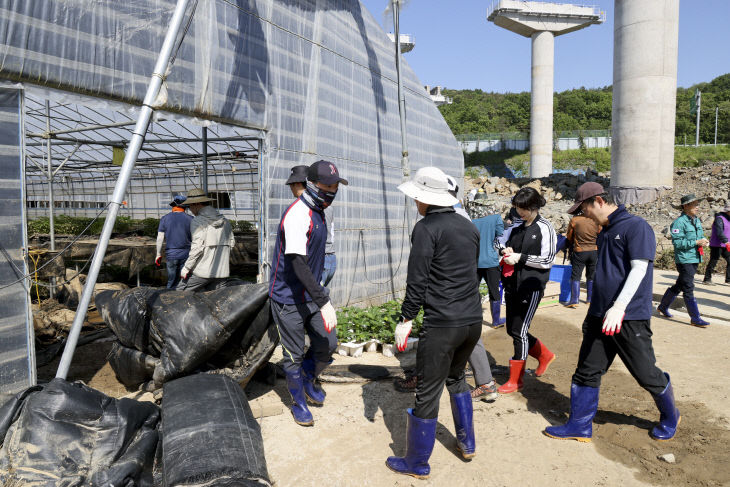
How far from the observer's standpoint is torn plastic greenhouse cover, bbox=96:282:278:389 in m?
3.76

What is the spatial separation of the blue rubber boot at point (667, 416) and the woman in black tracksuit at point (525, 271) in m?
1.15

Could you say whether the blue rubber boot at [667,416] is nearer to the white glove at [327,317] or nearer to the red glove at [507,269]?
the red glove at [507,269]

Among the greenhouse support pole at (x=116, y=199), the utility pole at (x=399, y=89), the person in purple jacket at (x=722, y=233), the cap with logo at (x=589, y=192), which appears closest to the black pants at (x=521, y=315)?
the cap with logo at (x=589, y=192)

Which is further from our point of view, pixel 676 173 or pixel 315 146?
pixel 676 173

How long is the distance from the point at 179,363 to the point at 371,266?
16.1ft

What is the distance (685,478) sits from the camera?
297cm

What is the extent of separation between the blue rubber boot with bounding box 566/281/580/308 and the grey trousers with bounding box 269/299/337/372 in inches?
217

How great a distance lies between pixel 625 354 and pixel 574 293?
16.0 ft

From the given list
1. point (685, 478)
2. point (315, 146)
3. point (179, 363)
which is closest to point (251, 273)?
point (315, 146)

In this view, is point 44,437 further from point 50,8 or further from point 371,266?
point 371,266

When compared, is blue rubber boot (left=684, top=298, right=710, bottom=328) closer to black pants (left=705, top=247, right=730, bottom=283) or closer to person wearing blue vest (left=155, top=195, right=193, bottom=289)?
black pants (left=705, top=247, right=730, bottom=283)

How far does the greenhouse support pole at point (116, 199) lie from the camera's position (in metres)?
3.43

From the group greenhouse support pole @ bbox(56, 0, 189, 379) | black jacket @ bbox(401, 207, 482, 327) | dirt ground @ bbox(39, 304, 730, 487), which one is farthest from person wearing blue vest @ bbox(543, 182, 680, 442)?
greenhouse support pole @ bbox(56, 0, 189, 379)

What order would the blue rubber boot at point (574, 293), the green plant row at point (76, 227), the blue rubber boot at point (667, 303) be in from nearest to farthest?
the blue rubber boot at point (667, 303) < the blue rubber boot at point (574, 293) < the green plant row at point (76, 227)
